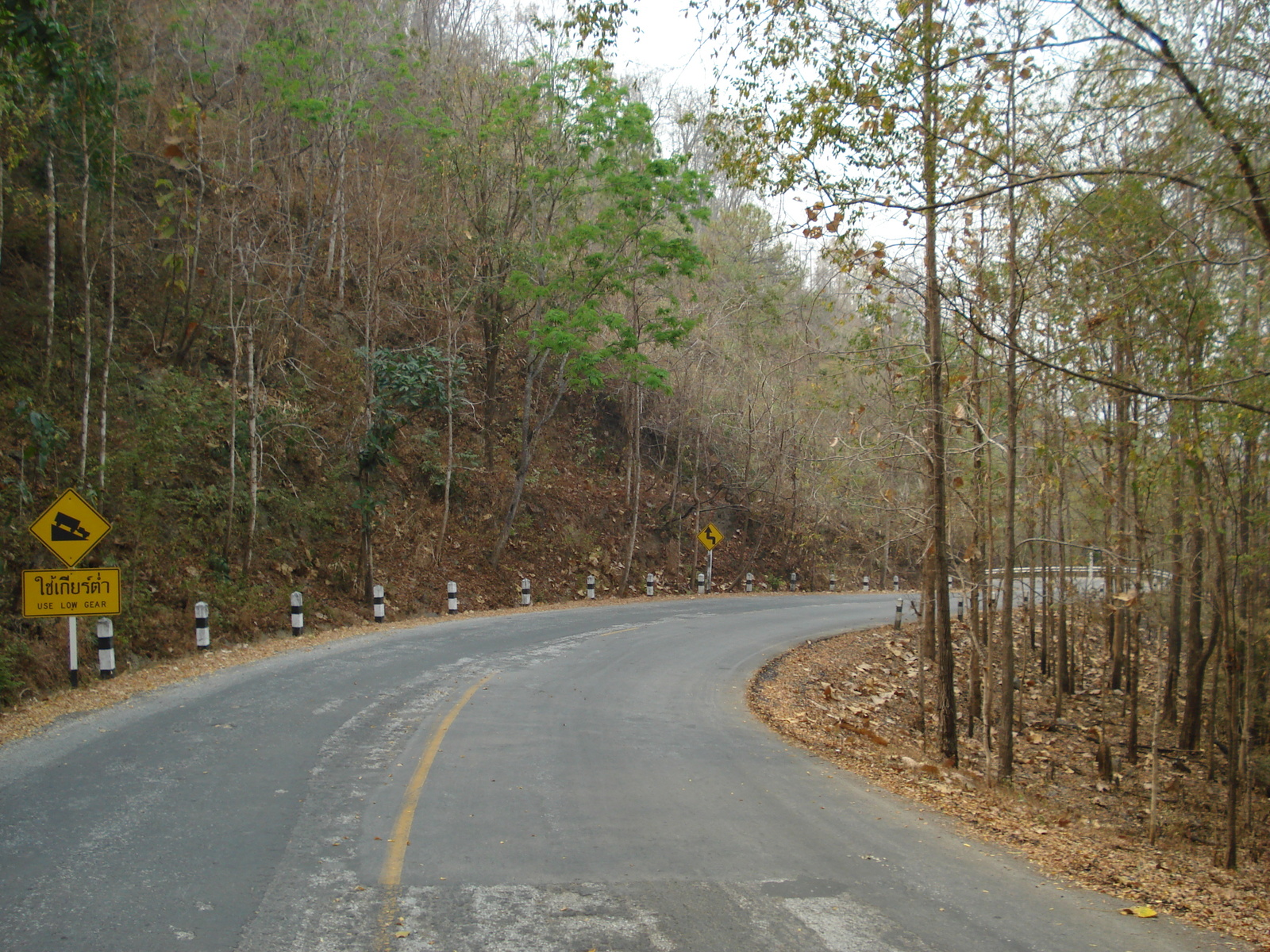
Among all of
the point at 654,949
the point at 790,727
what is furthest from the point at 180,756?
the point at 790,727

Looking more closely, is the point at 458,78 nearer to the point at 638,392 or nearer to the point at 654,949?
the point at 638,392

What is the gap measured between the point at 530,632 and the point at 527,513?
11743mm

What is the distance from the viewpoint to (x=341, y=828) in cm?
601

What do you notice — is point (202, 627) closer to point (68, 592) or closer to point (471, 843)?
point (68, 592)

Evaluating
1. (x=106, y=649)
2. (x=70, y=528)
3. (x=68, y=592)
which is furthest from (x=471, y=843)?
(x=106, y=649)

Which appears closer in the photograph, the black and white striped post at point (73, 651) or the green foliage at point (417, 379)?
the black and white striped post at point (73, 651)

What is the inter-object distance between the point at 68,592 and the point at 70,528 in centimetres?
80

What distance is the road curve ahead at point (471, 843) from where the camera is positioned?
15.2 feet

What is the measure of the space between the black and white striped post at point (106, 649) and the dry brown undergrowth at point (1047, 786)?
885 centimetres

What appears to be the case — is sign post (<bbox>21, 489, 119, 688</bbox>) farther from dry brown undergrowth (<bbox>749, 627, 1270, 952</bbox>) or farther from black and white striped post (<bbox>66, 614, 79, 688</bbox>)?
dry brown undergrowth (<bbox>749, 627, 1270, 952</bbox>)

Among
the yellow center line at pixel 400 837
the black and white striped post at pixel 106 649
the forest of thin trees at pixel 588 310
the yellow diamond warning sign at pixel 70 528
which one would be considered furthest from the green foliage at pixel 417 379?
the yellow center line at pixel 400 837

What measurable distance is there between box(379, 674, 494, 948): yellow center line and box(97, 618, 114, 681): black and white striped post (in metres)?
5.62

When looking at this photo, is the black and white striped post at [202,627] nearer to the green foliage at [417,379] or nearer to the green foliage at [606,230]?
the green foliage at [417,379]

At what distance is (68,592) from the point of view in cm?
1105
